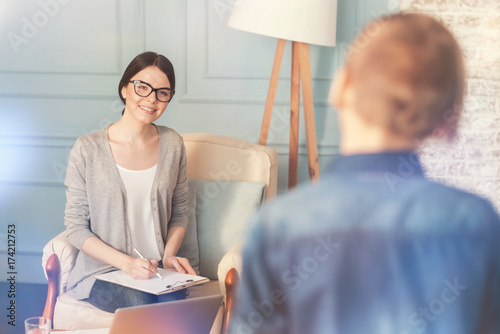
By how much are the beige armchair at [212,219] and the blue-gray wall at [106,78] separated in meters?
0.45

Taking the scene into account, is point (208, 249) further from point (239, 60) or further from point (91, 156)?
point (239, 60)

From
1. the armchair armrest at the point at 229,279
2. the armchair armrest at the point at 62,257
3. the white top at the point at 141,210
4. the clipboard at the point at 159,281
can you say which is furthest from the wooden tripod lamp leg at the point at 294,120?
the armchair armrest at the point at 62,257

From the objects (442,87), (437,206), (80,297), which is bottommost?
(80,297)

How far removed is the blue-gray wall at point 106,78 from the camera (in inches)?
108

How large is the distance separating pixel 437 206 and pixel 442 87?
0.11 meters

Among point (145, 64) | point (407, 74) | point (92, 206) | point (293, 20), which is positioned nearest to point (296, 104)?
point (293, 20)

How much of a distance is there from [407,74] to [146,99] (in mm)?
1541

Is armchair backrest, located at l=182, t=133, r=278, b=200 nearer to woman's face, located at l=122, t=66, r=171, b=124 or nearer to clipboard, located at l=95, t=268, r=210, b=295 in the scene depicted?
woman's face, located at l=122, t=66, r=171, b=124

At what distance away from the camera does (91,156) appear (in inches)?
75.9

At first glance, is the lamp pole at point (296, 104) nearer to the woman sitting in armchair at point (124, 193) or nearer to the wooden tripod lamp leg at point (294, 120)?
the wooden tripod lamp leg at point (294, 120)

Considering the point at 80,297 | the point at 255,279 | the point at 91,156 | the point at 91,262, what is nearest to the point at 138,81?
the point at 91,156

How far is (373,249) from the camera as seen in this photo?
18.7 inches

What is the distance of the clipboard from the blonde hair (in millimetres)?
1295

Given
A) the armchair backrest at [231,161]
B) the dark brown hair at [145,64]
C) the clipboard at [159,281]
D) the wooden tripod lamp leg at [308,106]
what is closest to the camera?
the clipboard at [159,281]
